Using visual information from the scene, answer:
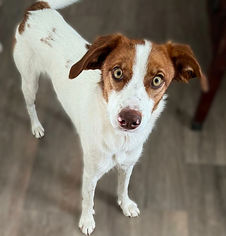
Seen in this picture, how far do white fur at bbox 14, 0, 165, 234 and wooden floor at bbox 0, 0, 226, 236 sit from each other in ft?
0.37

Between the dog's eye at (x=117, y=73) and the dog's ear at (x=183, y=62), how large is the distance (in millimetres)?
203

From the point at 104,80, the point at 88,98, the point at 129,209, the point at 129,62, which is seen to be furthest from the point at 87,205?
the point at 129,62

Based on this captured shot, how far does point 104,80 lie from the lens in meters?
1.18

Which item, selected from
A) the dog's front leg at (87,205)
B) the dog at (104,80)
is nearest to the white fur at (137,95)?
the dog at (104,80)

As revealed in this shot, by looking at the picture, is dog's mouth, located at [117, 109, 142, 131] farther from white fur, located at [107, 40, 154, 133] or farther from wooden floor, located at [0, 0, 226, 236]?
wooden floor, located at [0, 0, 226, 236]

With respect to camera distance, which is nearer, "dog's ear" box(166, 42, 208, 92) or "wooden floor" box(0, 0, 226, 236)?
"dog's ear" box(166, 42, 208, 92)

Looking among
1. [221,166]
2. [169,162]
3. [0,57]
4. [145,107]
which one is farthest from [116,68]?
[0,57]

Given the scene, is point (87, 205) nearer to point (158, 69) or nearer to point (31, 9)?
point (158, 69)

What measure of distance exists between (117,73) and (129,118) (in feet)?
0.56

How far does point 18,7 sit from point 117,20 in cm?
77

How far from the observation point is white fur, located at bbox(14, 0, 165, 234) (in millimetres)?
1095

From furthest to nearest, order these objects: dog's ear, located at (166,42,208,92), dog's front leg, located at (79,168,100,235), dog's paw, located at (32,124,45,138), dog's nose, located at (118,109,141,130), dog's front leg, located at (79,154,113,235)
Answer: dog's paw, located at (32,124,45,138) → dog's front leg, located at (79,168,100,235) → dog's front leg, located at (79,154,113,235) → dog's ear, located at (166,42,208,92) → dog's nose, located at (118,109,141,130)

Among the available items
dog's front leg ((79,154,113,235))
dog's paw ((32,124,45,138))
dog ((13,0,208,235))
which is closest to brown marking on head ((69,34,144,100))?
dog ((13,0,208,235))

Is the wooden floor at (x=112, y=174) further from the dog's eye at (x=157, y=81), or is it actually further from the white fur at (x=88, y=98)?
the dog's eye at (x=157, y=81)
